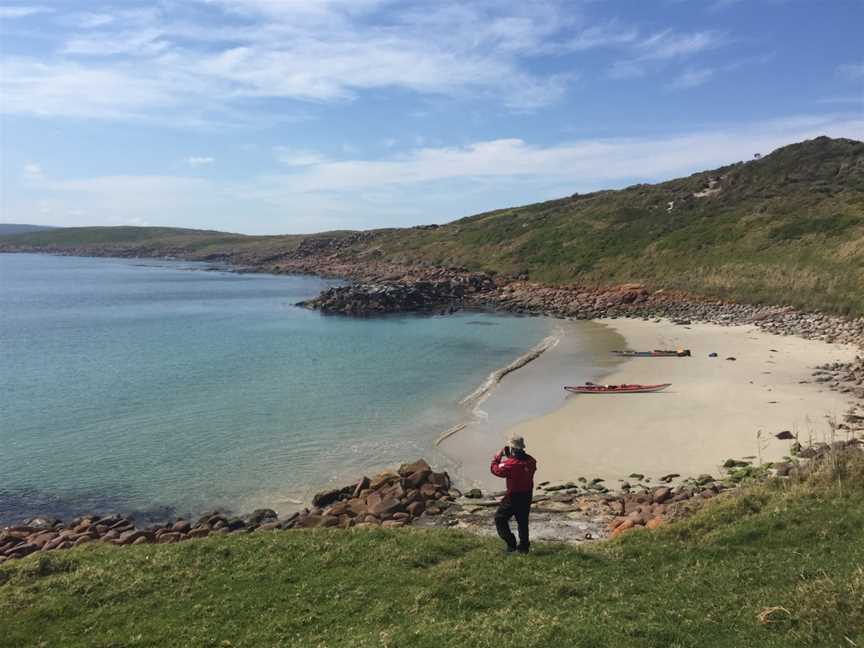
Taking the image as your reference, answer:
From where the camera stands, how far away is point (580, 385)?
33594 mm

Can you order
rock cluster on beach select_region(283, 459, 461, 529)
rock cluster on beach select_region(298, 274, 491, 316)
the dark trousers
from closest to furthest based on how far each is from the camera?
the dark trousers, rock cluster on beach select_region(283, 459, 461, 529), rock cluster on beach select_region(298, 274, 491, 316)

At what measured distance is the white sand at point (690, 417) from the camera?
21438 millimetres

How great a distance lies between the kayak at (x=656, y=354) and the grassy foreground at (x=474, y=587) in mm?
25920

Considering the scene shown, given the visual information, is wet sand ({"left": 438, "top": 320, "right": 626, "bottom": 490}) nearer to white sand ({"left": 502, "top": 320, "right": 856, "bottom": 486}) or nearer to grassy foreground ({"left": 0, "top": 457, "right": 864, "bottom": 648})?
white sand ({"left": 502, "top": 320, "right": 856, "bottom": 486})

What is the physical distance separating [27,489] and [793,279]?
189 ft

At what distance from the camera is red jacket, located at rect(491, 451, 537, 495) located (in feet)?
37.9

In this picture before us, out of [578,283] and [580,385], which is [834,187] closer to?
[578,283]

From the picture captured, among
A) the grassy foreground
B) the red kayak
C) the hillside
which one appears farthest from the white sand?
the hillside

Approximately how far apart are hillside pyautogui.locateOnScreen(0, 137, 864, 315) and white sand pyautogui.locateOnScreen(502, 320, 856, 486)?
16661mm

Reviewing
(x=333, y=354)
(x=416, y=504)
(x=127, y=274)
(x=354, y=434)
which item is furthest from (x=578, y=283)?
(x=127, y=274)

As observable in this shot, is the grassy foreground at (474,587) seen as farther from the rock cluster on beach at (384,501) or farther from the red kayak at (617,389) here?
the red kayak at (617,389)

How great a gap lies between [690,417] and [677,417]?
507mm

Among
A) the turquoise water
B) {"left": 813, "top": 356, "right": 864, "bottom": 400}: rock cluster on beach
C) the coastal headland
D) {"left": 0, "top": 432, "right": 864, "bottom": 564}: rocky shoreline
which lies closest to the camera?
{"left": 0, "top": 432, "right": 864, "bottom": 564}: rocky shoreline

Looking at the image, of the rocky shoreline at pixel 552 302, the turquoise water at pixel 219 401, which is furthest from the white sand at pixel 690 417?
the rocky shoreline at pixel 552 302
